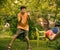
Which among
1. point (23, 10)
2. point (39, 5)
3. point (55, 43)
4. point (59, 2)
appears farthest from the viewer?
point (39, 5)

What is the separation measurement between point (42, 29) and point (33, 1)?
89.7 inches

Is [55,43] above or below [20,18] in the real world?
below

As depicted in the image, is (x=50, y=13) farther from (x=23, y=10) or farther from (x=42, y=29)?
(x=23, y=10)

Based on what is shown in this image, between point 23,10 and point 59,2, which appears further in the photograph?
point 59,2

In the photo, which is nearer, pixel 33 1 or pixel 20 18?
pixel 20 18

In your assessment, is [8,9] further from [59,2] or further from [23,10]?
[23,10]

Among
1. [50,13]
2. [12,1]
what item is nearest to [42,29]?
[50,13]

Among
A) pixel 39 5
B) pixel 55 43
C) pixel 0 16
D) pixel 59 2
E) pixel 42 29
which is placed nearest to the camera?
pixel 55 43

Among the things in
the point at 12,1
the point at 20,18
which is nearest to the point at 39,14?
the point at 12,1

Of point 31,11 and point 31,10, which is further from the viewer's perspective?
point 31,10

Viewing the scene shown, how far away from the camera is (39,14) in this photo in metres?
19.9

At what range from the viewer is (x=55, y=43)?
13.6m

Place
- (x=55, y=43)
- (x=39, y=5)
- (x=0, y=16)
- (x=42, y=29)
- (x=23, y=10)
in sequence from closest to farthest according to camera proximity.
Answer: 1. (x=23, y=10)
2. (x=55, y=43)
3. (x=0, y=16)
4. (x=42, y=29)
5. (x=39, y=5)

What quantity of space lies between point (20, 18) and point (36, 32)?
6.33 metres
